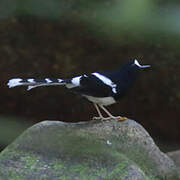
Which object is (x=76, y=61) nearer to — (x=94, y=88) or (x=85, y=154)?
(x=94, y=88)

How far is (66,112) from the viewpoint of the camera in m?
7.27

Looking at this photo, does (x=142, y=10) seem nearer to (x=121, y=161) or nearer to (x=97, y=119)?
(x=97, y=119)

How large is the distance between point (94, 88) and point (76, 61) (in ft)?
9.86

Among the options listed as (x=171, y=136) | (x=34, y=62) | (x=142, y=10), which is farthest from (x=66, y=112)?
(x=142, y=10)

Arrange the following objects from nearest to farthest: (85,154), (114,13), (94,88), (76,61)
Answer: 1. (85,154)
2. (94,88)
3. (114,13)
4. (76,61)

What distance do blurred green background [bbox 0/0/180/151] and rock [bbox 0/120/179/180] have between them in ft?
7.79

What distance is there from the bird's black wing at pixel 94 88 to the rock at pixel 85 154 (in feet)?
1.12

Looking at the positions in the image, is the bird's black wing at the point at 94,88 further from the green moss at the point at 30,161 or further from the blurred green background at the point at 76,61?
the blurred green background at the point at 76,61

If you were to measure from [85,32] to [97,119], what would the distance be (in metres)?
2.65

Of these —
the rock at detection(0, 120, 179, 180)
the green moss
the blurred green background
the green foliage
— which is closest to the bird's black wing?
the rock at detection(0, 120, 179, 180)

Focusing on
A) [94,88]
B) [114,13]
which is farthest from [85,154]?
[114,13]

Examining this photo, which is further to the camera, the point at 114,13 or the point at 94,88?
the point at 114,13

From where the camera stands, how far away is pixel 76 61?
710 centimetres

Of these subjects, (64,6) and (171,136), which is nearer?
(64,6)
